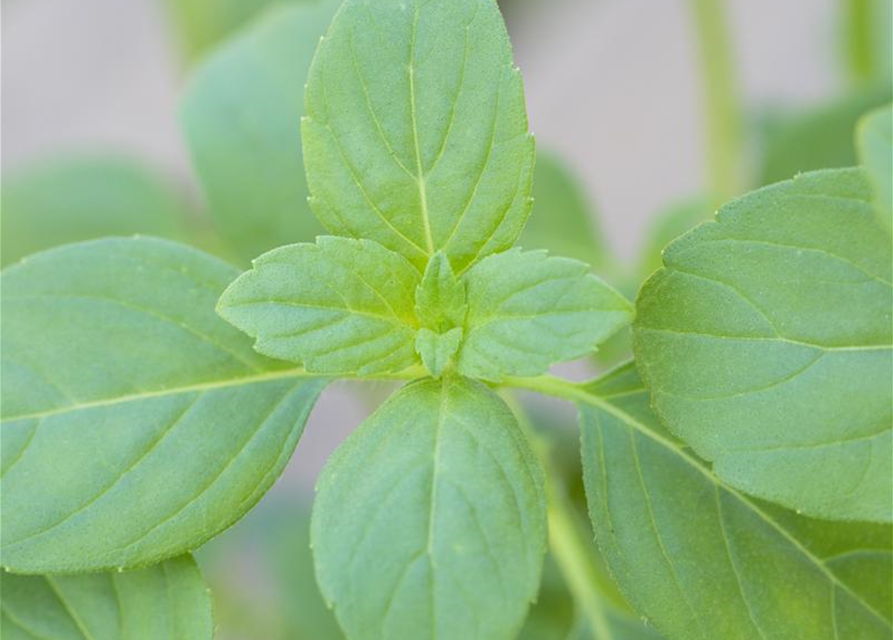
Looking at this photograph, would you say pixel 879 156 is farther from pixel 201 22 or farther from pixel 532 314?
pixel 201 22

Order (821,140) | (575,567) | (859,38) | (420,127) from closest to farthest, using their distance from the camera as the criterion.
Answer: (420,127)
(575,567)
(821,140)
(859,38)

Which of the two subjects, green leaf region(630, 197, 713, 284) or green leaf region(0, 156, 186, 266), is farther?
green leaf region(0, 156, 186, 266)

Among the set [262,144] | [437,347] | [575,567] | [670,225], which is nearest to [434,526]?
[437,347]

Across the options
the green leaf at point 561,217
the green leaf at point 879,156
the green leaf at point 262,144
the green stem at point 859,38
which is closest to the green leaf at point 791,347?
the green leaf at point 879,156

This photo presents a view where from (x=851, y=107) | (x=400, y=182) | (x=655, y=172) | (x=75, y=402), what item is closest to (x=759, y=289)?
(x=400, y=182)

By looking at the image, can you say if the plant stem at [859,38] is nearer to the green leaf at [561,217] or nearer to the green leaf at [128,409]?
the green leaf at [561,217]

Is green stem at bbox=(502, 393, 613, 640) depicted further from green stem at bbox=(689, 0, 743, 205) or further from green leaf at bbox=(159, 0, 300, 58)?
green leaf at bbox=(159, 0, 300, 58)

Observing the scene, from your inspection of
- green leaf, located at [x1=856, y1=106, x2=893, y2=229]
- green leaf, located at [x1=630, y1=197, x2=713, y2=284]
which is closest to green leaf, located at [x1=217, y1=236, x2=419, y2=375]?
green leaf, located at [x1=856, y1=106, x2=893, y2=229]
